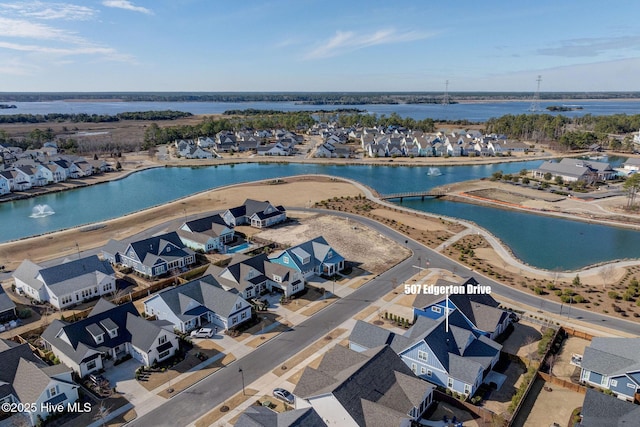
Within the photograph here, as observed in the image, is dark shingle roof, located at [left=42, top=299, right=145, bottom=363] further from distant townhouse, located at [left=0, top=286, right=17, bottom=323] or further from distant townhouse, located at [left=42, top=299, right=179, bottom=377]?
distant townhouse, located at [left=0, top=286, right=17, bottom=323]

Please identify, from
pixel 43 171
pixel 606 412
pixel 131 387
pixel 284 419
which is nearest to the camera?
pixel 284 419

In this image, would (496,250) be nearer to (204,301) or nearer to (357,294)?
(357,294)

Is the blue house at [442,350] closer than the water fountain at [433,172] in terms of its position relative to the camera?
Yes

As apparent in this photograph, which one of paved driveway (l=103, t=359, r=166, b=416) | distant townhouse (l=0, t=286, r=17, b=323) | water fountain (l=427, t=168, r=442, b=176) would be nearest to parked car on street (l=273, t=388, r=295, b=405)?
paved driveway (l=103, t=359, r=166, b=416)

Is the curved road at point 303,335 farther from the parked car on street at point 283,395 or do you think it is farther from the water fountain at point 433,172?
the water fountain at point 433,172

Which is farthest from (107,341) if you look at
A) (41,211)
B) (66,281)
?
(41,211)

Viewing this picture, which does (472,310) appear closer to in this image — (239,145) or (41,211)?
(41,211)

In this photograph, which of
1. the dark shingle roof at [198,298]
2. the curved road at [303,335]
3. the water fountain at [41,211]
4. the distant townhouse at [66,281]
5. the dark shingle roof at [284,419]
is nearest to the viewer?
the dark shingle roof at [284,419]

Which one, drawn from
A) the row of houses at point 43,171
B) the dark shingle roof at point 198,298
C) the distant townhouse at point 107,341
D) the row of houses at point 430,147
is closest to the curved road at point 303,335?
the distant townhouse at point 107,341
